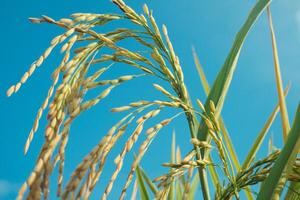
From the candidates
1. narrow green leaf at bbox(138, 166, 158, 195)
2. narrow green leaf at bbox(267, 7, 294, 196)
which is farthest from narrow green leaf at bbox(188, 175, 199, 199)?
narrow green leaf at bbox(267, 7, 294, 196)

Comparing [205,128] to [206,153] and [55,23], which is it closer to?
[206,153]

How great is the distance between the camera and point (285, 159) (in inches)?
46.4

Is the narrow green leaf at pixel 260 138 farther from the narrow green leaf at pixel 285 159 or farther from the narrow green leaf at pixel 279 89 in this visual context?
the narrow green leaf at pixel 285 159

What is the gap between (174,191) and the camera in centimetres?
222

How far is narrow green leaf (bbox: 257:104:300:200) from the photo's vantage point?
117 cm

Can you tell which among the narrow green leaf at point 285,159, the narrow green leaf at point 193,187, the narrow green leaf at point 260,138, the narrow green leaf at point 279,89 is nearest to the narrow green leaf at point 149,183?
the narrow green leaf at point 193,187

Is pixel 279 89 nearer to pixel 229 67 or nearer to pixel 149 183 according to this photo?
pixel 229 67

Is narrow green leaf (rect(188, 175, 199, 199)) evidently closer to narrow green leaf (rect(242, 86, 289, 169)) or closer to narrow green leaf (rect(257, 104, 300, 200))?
narrow green leaf (rect(242, 86, 289, 169))

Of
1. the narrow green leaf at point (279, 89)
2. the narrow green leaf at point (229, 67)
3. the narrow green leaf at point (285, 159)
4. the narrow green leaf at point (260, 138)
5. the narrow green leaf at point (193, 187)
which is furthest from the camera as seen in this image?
the narrow green leaf at point (193, 187)

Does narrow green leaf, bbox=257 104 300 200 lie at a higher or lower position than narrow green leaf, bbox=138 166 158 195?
lower

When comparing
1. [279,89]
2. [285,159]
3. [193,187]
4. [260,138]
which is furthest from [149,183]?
[285,159]

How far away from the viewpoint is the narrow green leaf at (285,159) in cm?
117

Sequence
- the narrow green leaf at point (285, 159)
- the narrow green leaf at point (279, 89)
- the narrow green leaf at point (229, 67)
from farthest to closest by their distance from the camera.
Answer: the narrow green leaf at point (279, 89) < the narrow green leaf at point (229, 67) < the narrow green leaf at point (285, 159)

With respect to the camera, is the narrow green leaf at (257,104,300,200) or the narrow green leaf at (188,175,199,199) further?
the narrow green leaf at (188,175,199,199)
